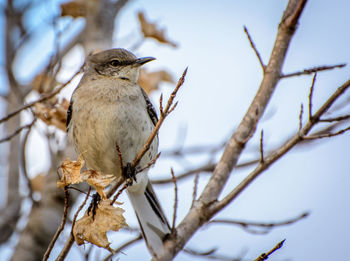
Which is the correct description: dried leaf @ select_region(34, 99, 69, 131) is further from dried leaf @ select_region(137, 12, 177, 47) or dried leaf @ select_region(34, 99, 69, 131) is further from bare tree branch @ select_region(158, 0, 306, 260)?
bare tree branch @ select_region(158, 0, 306, 260)

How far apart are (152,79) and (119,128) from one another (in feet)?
5.57

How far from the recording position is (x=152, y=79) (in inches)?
256

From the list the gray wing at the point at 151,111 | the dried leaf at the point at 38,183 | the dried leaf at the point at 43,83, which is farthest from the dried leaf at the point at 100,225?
the dried leaf at the point at 38,183

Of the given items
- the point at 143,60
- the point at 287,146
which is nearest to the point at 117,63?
the point at 143,60

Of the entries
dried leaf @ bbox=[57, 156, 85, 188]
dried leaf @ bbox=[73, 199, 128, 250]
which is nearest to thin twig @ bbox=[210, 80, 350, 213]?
dried leaf @ bbox=[73, 199, 128, 250]

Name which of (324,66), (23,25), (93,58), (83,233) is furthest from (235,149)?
(23,25)

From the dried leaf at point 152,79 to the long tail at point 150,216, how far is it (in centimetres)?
135

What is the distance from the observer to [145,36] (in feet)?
21.7

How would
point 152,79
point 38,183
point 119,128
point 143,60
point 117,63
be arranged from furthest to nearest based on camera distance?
1. point 38,183
2. point 152,79
3. point 117,63
4. point 143,60
5. point 119,128

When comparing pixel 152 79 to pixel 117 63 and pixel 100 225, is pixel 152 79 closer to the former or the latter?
pixel 117 63

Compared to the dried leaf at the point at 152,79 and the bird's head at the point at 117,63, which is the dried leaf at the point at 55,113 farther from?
the dried leaf at the point at 152,79

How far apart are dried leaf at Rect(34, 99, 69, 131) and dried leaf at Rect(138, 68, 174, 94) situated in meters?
1.17

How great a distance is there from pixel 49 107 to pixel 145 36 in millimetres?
1847

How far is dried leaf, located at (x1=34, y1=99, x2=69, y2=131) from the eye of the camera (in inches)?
211
